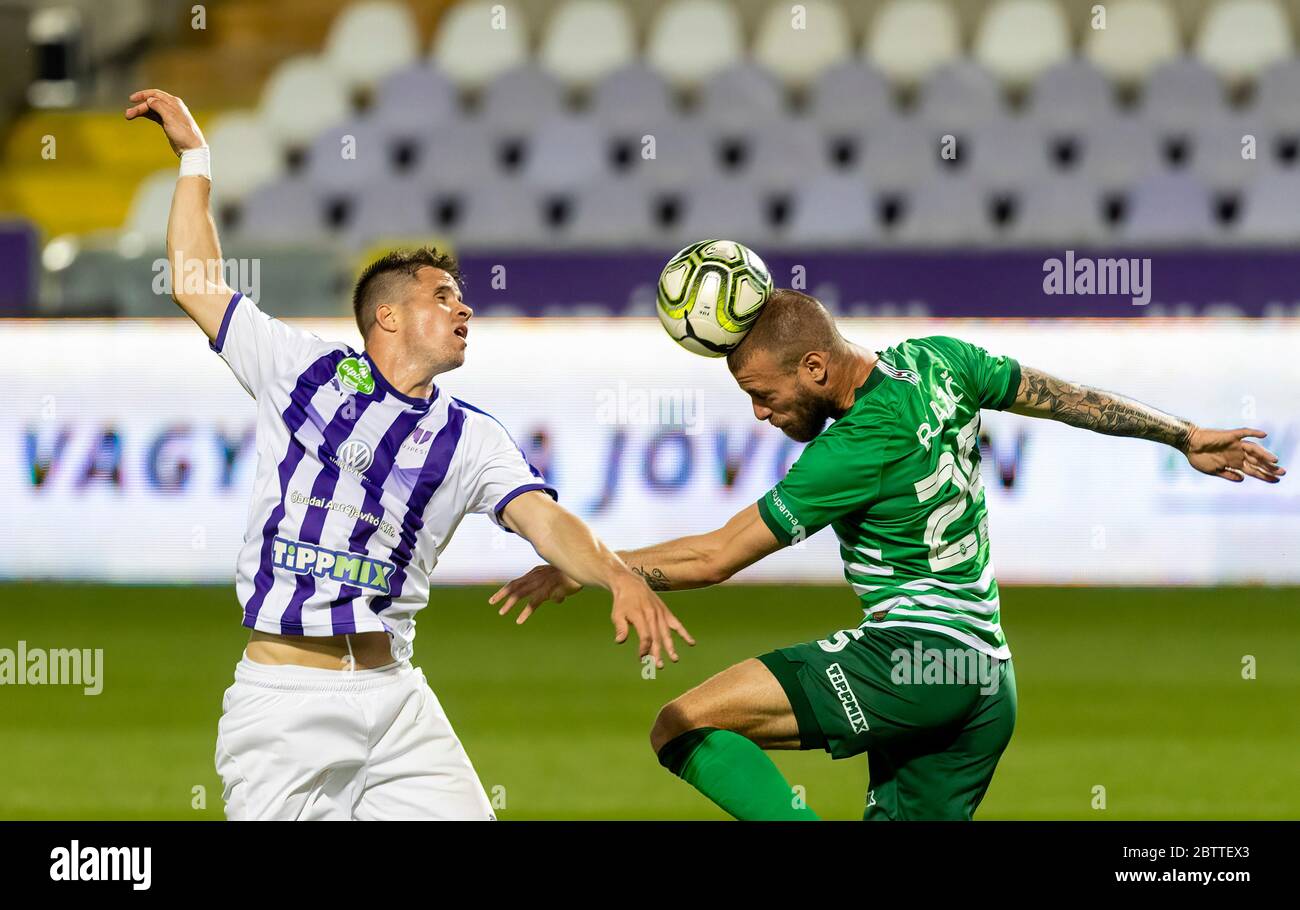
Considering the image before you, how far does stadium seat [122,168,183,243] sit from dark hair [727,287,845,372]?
1017 cm

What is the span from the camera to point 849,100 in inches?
566

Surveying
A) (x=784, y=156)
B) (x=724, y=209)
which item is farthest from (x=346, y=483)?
(x=784, y=156)

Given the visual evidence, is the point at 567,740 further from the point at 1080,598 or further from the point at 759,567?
the point at 1080,598

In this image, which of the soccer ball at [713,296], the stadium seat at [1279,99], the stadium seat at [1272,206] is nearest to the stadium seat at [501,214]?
the stadium seat at [1272,206]

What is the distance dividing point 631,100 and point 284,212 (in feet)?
10.1

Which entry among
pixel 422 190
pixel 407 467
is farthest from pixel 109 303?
pixel 407 467

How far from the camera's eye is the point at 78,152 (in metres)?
15.6

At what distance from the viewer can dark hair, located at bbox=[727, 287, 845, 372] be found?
4.52m

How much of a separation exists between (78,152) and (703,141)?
5861mm

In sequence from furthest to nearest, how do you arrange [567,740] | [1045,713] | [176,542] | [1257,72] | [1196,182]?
[1257,72] < [1196,182] < [176,542] < [1045,713] < [567,740]

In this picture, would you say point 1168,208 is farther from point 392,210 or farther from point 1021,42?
point 392,210

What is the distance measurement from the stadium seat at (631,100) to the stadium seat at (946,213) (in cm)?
244

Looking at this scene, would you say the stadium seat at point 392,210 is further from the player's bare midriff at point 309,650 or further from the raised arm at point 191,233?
the player's bare midriff at point 309,650
